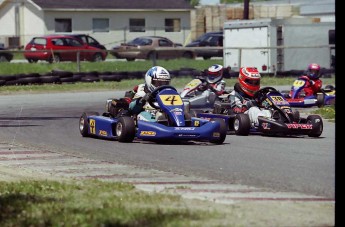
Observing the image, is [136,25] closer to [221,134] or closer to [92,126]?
[92,126]

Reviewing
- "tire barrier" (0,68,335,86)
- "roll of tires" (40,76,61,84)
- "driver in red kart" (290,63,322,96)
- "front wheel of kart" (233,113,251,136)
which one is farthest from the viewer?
"roll of tires" (40,76,61,84)

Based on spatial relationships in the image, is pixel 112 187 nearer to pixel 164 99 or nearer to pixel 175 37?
pixel 164 99

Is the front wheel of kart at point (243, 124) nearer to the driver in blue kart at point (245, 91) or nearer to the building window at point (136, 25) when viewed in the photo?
the driver in blue kart at point (245, 91)

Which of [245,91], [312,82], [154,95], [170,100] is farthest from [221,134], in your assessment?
[312,82]

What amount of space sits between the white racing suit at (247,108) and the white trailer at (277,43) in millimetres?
17711

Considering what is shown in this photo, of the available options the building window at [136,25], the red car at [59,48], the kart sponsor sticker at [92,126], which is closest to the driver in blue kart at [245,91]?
the kart sponsor sticker at [92,126]

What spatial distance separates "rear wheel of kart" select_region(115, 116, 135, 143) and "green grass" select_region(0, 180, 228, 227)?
4.67 m

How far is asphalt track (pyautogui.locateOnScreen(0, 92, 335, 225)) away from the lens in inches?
364

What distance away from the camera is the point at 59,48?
45.9m

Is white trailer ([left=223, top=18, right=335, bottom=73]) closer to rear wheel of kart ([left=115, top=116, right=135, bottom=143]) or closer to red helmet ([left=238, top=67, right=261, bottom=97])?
red helmet ([left=238, top=67, right=261, bottom=97])

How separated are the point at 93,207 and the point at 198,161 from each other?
13.1 feet

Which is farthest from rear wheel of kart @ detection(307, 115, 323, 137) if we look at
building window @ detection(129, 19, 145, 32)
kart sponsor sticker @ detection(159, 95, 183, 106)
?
building window @ detection(129, 19, 145, 32)

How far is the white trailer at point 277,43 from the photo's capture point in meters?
35.4

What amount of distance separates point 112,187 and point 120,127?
5247 millimetres
